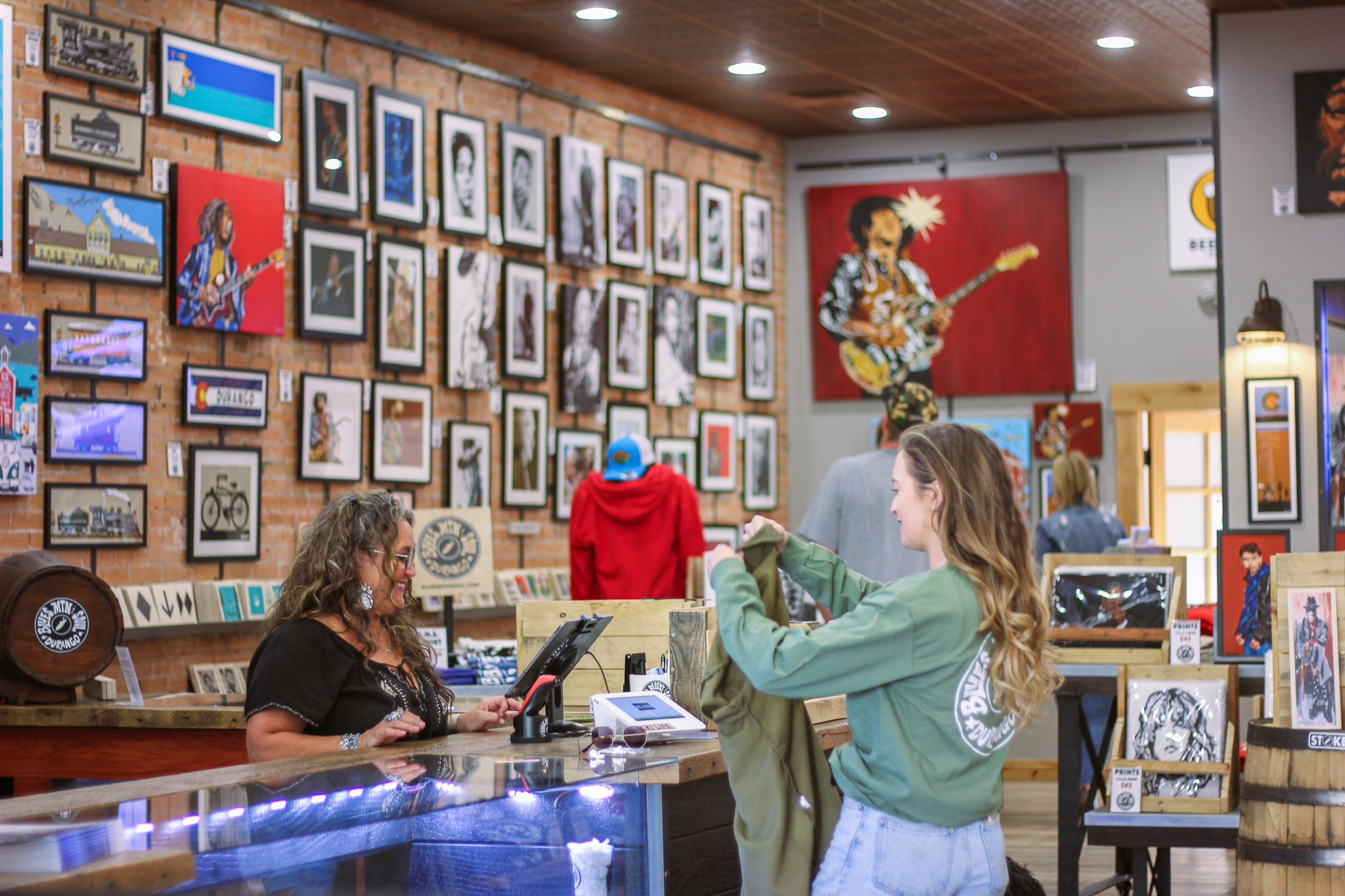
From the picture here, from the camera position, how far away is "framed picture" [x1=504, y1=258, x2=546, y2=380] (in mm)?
8586

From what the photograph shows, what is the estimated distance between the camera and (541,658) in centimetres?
348

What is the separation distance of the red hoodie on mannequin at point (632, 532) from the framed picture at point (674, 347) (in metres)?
2.72

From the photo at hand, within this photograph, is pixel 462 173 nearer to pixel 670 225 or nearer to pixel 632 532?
pixel 670 225

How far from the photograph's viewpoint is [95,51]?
6297 millimetres

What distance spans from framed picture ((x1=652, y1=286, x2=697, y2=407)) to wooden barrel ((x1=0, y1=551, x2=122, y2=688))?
4.82m

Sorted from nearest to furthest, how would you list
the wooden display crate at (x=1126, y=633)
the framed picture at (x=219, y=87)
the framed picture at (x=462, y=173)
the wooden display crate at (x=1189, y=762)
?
the wooden display crate at (x=1189, y=762)
the wooden display crate at (x=1126, y=633)
the framed picture at (x=219, y=87)
the framed picture at (x=462, y=173)

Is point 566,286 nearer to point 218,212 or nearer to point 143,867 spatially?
point 218,212

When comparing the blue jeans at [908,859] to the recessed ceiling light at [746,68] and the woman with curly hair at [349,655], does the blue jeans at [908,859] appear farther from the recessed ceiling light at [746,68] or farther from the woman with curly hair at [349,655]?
the recessed ceiling light at [746,68]

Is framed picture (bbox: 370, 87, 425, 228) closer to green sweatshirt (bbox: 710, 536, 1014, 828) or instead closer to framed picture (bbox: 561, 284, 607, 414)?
framed picture (bbox: 561, 284, 607, 414)

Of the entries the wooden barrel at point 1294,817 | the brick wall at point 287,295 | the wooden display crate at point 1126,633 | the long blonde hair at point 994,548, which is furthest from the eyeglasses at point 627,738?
the brick wall at point 287,295

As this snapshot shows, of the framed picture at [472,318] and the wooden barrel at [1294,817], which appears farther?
the framed picture at [472,318]

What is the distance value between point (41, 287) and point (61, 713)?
1.81m

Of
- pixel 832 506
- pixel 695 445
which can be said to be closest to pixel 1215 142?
pixel 832 506

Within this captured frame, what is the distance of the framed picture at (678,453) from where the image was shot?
9766 millimetres
